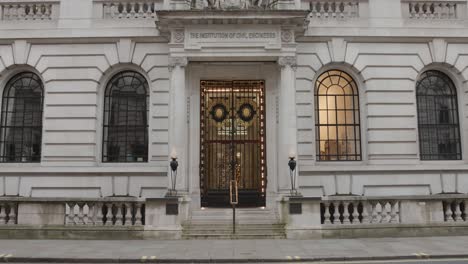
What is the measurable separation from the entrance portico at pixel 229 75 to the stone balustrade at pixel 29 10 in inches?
214

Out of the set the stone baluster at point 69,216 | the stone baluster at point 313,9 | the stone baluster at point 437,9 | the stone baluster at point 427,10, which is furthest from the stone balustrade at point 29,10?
the stone baluster at point 437,9

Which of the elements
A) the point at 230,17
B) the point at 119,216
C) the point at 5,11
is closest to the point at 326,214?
the point at 119,216

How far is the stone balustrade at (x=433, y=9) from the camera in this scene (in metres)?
18.9

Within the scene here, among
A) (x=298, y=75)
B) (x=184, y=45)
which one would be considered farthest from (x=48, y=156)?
(x=298, y=75)

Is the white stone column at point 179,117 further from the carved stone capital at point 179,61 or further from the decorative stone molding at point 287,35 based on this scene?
the decorative stone molding at point 287,35

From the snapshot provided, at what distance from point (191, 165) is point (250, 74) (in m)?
4.78

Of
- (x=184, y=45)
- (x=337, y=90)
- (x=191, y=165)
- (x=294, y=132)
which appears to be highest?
(x=184, y=45)

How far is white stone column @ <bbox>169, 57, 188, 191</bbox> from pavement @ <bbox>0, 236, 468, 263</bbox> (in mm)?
3431

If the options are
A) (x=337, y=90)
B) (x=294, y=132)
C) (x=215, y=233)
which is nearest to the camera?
(x=215, y=233)

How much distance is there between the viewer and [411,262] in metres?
10.5

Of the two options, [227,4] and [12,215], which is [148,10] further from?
[12,215]

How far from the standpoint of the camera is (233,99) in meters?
19.1

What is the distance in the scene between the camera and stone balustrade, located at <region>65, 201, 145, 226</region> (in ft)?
47.9

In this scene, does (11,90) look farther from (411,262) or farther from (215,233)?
(411,262)
